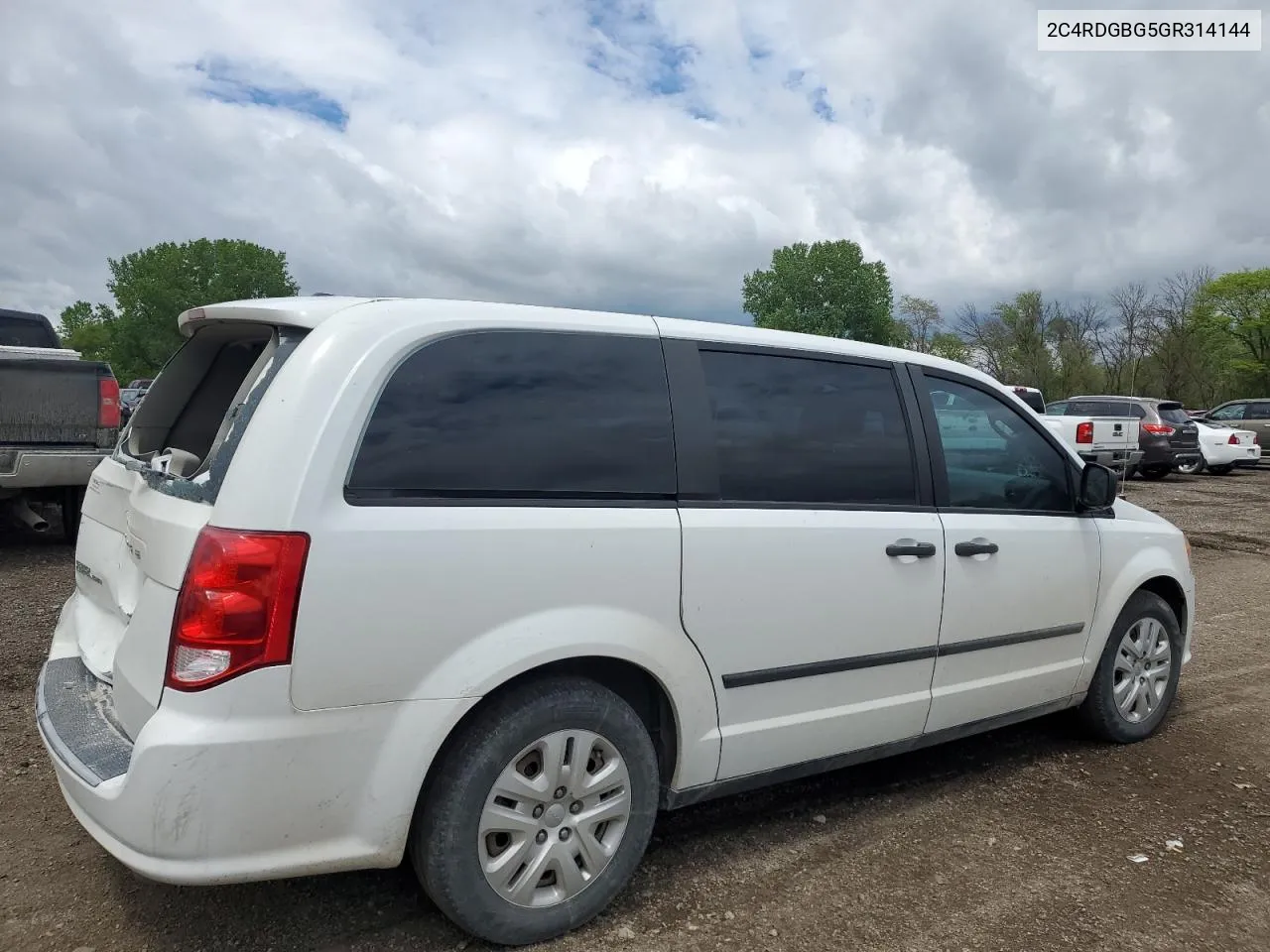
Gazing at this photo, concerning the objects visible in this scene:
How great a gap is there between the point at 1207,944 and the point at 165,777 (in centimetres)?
282

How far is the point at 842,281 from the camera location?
75.2 metres

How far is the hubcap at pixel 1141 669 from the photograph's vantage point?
4.15m

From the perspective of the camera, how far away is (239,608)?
83.8 inches

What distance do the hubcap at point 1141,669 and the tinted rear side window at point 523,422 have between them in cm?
262

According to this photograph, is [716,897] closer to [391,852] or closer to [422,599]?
[391,852]

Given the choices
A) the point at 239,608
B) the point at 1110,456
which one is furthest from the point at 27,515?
the point at 1110,456

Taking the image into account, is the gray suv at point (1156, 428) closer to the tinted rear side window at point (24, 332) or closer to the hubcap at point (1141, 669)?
the hubcap at point (1141, 669)

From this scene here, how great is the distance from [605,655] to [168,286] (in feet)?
254

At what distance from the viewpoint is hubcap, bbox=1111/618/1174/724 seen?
4152 millimetres

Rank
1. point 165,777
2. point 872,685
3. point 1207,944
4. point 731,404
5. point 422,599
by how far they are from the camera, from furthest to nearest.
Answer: point 872,685 < point 731,404 < point 1207,944 < point 422,599 < point 165,777

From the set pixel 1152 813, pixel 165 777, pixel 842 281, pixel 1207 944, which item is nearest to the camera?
pixel 165 777

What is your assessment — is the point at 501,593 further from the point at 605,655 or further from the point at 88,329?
the point at 88,329

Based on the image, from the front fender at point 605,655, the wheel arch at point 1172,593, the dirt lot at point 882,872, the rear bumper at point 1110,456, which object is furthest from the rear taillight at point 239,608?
the rear bumper at point 1110,456

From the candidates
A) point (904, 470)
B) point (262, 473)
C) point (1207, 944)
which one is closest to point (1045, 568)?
point (904, 470)
